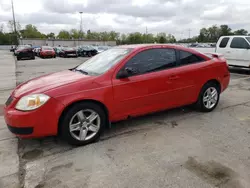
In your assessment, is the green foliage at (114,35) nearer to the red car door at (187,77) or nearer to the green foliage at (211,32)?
the green foliage at (211,32)

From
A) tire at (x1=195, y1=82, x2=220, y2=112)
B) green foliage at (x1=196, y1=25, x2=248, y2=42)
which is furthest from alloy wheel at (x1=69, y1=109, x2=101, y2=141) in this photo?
green foliage at (x1=196, y1=25, x2=248, y2=42)

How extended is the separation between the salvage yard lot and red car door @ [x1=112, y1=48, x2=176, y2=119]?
1.42ft

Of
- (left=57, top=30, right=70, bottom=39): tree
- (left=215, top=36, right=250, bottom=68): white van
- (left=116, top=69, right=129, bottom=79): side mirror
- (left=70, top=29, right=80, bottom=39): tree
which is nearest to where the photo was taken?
(left=116, top=69, right=129, bottom=79): side mirror

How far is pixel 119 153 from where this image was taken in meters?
3.23

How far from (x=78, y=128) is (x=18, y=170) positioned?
962 millimetres

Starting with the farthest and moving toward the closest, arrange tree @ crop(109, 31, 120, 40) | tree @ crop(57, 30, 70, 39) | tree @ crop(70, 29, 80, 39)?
tree @ crop(57, 30, 70, 39), tree @ crop(70, 29, 80, 39), tree @ crop(109, 31, 120, 40)

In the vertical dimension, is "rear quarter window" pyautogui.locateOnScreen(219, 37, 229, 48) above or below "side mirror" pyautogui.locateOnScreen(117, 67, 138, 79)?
above

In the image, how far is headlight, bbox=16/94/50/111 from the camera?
312 cm

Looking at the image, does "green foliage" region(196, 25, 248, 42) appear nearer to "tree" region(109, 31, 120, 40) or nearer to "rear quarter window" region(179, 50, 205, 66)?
"tree" region(109, 31, 120, 40)

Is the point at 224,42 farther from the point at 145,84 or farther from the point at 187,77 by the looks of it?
the point at 145,84

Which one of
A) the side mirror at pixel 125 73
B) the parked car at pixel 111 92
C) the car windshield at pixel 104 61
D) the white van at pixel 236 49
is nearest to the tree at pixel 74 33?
the white van at pixel 236 49

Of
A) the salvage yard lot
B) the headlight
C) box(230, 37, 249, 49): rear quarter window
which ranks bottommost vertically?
the salvage yard lot

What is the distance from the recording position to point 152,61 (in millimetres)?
4090

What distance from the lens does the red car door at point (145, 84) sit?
12.1 ft
